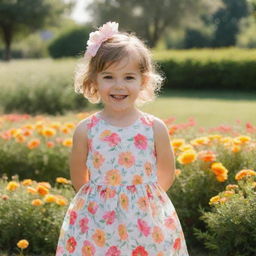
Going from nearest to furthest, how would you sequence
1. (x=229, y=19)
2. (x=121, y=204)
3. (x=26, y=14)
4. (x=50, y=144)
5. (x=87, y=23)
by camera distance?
1. (x=121, y=204)
2. (x=50, y=144)
3. (x=26, y=14)
4. (x=87, y=23)
5. (x=229, y=19)

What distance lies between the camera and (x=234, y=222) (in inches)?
141

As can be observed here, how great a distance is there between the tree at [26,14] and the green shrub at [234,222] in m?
A: 29.8

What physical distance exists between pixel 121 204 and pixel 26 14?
31.0 meters

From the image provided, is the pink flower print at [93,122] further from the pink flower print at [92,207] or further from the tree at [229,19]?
the tree at [229,19]

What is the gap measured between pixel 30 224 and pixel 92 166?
163 centimetres

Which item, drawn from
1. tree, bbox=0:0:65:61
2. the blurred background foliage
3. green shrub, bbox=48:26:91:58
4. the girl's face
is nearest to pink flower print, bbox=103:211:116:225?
the girl's face

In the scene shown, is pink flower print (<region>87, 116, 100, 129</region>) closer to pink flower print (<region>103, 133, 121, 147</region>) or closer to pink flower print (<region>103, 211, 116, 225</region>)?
pink flower print (<region>103, 133, 121, 147</region>)

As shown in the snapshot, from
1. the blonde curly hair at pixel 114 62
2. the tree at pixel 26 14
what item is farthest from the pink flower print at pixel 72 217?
the tree at pixel 26 14

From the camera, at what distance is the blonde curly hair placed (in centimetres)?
255

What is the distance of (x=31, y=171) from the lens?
5949mm

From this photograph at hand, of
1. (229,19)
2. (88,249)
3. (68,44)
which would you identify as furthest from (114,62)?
(229,19)

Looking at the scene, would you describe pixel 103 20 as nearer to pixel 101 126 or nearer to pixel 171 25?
pixel 171 25

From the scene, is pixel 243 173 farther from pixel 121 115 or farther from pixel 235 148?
pixel 121 115

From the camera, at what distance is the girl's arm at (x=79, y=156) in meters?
2.65
